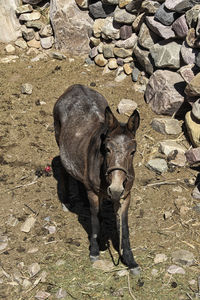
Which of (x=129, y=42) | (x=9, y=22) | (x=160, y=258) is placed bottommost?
(x=160, y=258)

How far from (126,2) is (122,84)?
2.20 m

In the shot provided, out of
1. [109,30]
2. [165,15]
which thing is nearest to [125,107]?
[165,15]

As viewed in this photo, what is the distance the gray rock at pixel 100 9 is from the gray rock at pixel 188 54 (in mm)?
3156

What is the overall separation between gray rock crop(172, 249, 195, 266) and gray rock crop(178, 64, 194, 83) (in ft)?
14.1

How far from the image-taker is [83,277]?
19.3 ft

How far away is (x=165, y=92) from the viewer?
31.6ft

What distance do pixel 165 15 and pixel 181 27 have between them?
58cm

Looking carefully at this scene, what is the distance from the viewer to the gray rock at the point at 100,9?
11.8 meters

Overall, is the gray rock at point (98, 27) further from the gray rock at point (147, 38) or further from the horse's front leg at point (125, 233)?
the horse's front leg at point (125, 233)

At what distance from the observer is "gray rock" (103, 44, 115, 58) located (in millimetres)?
11552

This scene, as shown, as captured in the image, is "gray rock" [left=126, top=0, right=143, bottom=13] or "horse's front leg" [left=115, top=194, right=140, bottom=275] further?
"gray rock" [left=126, top=0, right=143, bottom=13]

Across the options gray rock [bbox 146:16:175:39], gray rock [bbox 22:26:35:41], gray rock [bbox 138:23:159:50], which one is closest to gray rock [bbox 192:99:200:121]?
gray rock [bbox 146:16:175:39]

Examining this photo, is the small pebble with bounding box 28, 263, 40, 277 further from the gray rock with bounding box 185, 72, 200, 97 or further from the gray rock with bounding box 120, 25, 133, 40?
the gray rock with bounding box 120, 25, 133, 40

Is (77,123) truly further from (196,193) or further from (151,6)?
(151,6)
